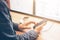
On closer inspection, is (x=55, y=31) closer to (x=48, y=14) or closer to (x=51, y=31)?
(x=51, y=31)

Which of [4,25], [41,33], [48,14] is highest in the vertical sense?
[4,25]

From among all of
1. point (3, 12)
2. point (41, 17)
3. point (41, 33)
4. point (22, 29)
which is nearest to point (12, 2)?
point (41, 17)

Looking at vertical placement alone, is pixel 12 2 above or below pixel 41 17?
above

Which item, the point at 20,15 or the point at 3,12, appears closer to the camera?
the point at 3,12

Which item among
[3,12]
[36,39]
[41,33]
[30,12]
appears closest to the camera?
[3,12]

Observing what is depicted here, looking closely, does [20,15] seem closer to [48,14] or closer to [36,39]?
[48,14]

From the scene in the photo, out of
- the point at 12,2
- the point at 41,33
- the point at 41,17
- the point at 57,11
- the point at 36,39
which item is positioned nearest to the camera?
the point at 36,39

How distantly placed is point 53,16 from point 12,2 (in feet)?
2.31

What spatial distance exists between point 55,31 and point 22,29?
1.14 feet

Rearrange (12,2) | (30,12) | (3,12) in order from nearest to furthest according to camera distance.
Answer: (3,12) → (30,12) → (12,2)

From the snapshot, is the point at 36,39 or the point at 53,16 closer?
the point at 36,39

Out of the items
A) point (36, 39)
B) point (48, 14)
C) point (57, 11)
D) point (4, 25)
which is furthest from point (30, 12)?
point (4, 25)

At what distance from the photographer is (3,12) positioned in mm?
854

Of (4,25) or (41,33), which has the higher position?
(4,25)
